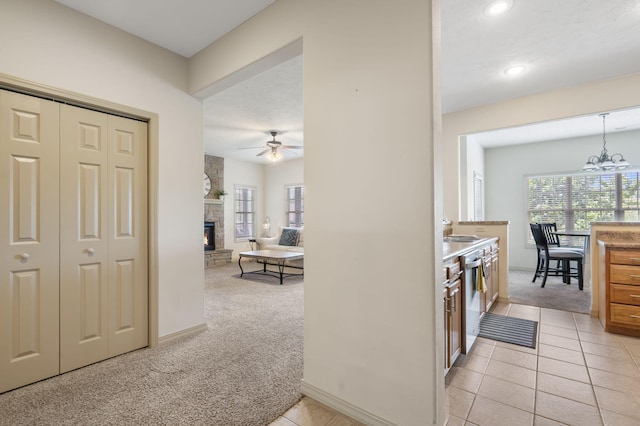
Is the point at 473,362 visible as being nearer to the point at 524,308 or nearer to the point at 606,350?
the point at 606,350

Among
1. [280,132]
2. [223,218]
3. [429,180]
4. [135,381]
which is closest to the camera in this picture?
[429,180]

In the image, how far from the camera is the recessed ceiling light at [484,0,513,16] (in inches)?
84.7

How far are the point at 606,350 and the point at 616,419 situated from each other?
45.2 inches

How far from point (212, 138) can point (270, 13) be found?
4192 mm

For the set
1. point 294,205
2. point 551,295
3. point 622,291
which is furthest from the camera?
point 294,205

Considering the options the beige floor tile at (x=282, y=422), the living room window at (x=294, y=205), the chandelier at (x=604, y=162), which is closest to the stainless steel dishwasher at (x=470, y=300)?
the beige floor tile at (x=282, y=422)

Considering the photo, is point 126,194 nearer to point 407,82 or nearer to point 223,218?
point 407,82

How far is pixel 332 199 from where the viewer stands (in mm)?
1839

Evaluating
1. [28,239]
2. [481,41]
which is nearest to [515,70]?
[481,41]

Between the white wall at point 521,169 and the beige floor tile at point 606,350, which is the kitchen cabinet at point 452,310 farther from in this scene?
the white wall at point 521,169

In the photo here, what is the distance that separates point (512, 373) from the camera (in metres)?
2.19

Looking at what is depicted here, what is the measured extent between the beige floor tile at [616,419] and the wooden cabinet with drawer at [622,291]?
64.1 inches

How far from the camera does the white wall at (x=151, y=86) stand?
6.71 feet

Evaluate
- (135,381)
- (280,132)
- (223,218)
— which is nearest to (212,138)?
→ (280,132)
